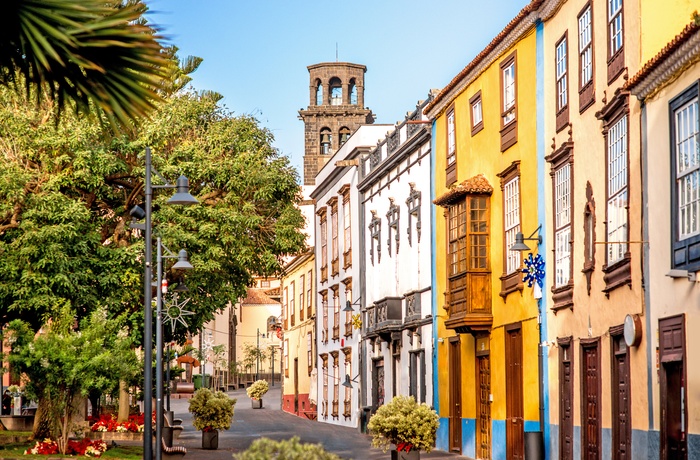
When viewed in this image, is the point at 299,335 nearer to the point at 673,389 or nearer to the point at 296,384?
the point at 296,384

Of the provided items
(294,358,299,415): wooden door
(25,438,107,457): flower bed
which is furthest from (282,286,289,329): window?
(25,438,107,457): flower bed

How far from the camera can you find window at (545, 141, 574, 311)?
22344 millimetres

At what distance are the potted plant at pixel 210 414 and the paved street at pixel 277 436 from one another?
363mm

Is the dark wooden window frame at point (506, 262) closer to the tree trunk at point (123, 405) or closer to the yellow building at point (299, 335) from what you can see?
the tree trunk at point (123, 405)

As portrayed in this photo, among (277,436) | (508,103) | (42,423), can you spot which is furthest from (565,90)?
(277,436)

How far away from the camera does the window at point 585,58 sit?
2128 cm

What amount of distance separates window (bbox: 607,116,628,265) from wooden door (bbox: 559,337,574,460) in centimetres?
315

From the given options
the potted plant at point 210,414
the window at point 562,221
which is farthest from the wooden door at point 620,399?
the potted plant at point 210,414

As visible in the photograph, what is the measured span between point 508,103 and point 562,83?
346 centimetres

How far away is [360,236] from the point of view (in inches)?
1690

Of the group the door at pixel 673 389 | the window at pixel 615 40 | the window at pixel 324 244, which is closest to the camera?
the door at pixel 673 389

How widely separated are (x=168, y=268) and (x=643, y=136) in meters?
21.1

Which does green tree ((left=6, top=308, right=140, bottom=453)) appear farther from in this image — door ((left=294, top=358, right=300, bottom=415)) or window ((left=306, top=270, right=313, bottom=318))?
door ((left=294, top=358, right=300, bottom=415))

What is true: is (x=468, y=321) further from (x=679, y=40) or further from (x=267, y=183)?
(x=679, y=40)
